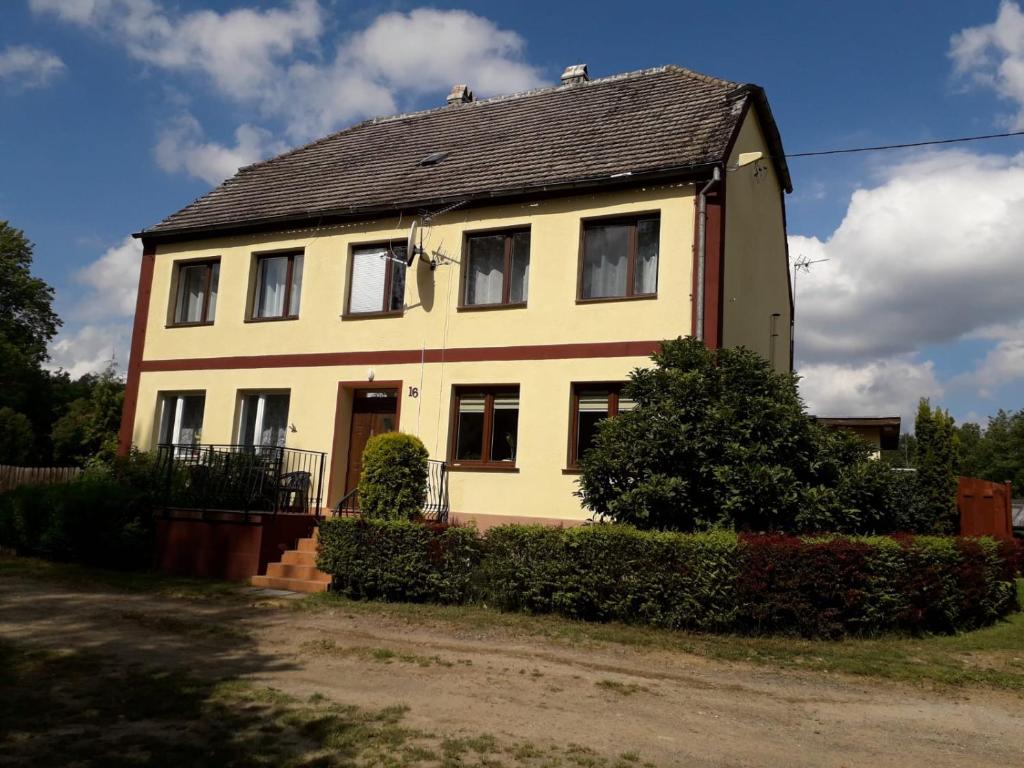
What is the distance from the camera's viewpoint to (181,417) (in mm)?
18203

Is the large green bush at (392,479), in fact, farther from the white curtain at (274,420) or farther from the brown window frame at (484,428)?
the white curtain at (274,420)

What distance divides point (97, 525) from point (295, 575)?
369 cm

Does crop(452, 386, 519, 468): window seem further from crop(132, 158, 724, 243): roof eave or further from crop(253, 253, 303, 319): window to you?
crop(253, 253, 303, 319): window

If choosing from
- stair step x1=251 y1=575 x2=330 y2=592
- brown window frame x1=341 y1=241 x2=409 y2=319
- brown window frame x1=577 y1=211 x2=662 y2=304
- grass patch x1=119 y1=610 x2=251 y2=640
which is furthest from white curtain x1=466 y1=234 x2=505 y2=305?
grass patch x1=119 y1=610 x2=251 y2=640

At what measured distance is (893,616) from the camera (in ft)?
31.9

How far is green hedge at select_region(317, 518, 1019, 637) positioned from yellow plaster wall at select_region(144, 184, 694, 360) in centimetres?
440

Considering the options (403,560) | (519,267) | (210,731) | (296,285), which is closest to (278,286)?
(296,285)

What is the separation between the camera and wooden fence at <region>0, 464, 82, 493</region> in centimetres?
2038

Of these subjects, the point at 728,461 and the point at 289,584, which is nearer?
the point at 728,461

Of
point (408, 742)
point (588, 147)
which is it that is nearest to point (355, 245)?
point (588, 147)

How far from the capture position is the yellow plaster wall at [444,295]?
13.8 m

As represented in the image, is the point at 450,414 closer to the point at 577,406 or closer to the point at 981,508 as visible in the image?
the point at 577,406

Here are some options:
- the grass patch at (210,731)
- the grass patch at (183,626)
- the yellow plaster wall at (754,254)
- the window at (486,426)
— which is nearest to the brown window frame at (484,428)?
the window at (486,426)

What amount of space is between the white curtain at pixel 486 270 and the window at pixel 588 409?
8.09 feet
